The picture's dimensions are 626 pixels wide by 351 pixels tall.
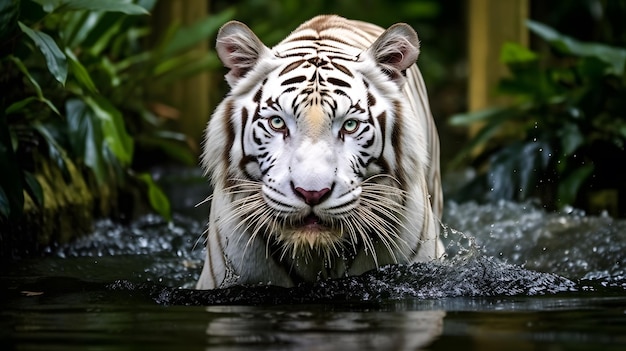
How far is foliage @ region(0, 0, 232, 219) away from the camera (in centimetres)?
401

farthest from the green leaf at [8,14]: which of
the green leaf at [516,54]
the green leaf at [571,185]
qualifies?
the green leaf at [516,54]

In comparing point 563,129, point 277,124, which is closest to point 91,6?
point 277,124

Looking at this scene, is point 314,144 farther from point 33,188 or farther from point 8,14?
point 33,188

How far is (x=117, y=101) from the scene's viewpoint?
6078mm

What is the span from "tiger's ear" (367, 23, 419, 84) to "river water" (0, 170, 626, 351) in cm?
61

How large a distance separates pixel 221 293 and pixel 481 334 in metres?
1.09

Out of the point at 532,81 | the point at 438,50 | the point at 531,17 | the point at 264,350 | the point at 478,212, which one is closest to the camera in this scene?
the point at 264,350

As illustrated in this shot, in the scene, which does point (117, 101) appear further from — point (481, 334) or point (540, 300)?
point (481, 334)

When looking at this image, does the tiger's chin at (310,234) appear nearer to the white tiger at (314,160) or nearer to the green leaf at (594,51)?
the white tiger at (314,160)

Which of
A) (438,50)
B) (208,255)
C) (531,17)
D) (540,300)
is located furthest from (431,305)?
(438,50)

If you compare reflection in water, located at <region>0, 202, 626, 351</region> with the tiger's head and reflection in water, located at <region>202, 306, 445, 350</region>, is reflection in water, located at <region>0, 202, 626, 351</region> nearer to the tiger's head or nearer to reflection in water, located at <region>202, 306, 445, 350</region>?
reflection in water, located at <region>202, 306, 445, 350</region>

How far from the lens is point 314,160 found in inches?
121

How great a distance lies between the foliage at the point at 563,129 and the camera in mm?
5992

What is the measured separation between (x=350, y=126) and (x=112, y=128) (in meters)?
2.04
